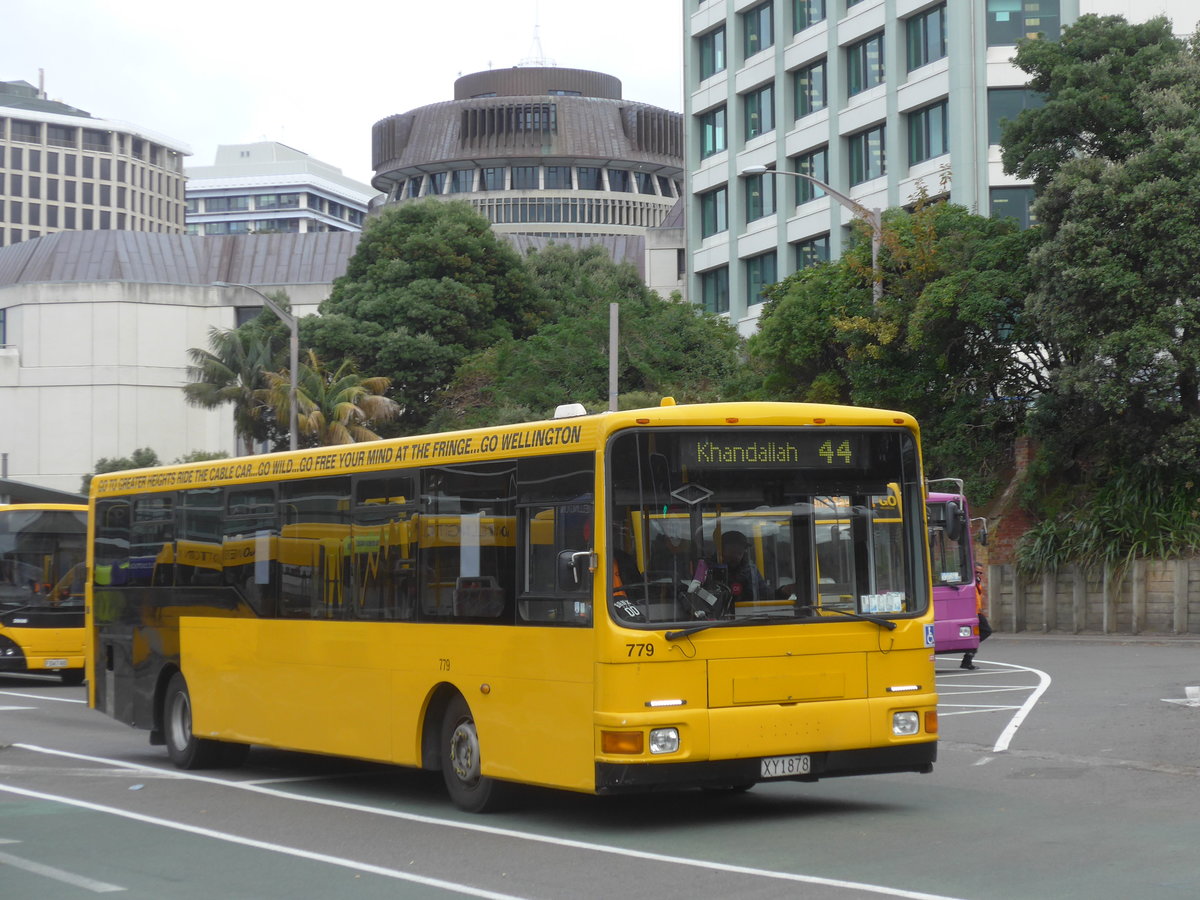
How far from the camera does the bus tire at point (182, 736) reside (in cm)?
1508

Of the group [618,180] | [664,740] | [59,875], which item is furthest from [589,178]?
[59,875]

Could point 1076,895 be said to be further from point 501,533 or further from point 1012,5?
point 1012,5

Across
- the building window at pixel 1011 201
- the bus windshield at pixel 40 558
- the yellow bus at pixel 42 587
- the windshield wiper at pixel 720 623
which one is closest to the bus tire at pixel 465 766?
the windshield wiper at pixel 720 623

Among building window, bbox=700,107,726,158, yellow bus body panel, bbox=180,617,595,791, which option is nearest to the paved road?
yellow bus body panel, bbox=180,617,595,791

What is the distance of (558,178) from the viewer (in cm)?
13650

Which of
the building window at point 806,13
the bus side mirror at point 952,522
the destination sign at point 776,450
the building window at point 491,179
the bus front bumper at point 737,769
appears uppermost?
the building window at point 491,179

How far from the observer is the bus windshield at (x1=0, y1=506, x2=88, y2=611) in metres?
28.1

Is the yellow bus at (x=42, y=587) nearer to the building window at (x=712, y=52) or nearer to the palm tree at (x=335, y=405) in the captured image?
the palm tree at (x=335, y=405)

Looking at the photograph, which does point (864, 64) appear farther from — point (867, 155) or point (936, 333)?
point (936, 333)

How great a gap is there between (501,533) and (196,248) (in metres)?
89.3

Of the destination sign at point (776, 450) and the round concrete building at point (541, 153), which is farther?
the round concrete building at point (541, 153)

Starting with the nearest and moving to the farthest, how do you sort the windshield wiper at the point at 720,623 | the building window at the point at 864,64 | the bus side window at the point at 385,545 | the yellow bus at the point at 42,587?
1. the windshield wiper at the point at 720,623
2. the bus side window at the point at 385,545
3. the yellow bus at the point at 42,587
4. the building window at the point at 864,64

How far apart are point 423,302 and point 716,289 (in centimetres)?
1264

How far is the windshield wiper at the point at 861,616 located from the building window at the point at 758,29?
174ft
